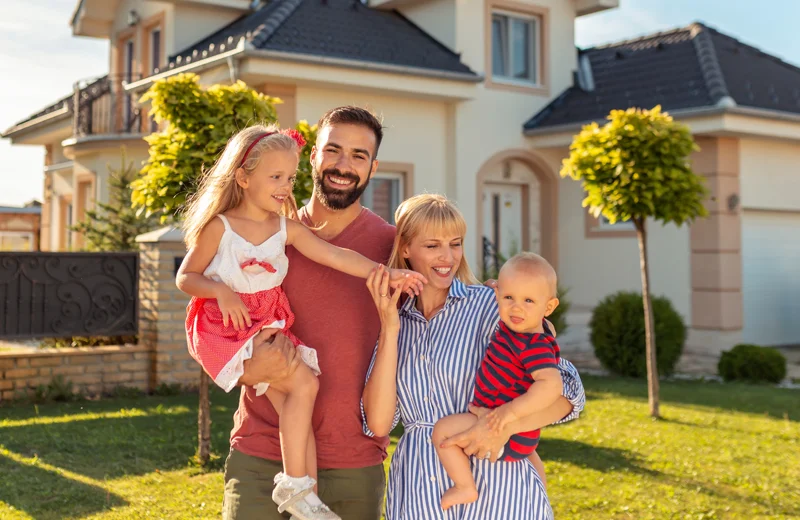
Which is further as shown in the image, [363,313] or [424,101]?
[424,101]

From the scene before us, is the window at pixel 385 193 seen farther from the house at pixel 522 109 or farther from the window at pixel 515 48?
the window at pixel 515 48

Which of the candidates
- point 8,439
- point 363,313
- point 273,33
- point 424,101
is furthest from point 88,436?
point 424,101

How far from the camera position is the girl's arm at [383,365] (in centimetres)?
268

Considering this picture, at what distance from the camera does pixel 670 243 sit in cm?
1488

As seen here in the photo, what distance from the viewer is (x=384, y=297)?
2.67 m

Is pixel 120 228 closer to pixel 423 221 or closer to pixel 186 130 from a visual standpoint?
pixel 186 130

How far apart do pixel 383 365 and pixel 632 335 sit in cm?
1002

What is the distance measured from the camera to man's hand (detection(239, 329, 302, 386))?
2.83 m

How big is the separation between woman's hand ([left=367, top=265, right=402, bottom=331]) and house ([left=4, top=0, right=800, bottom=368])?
392 inches

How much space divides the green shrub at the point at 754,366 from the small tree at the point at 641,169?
369 cm

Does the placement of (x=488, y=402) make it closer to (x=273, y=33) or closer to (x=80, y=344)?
(x=80, y=344)

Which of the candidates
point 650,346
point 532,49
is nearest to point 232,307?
point 650,346

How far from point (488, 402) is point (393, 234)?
2.55ft

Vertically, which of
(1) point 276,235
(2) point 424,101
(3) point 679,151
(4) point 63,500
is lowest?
(4) point 63,500
